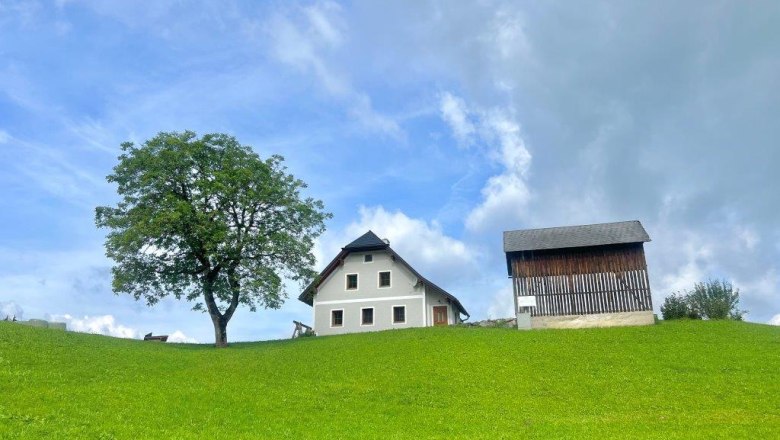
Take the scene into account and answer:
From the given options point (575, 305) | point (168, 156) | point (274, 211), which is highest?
point (168, 156)

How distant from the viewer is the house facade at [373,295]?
48.8 metres

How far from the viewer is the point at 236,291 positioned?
42.8 meters

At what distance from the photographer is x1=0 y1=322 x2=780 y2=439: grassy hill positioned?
61.3ft

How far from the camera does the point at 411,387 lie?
25578mm

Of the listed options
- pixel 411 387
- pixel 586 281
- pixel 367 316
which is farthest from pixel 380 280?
pixel 411 387

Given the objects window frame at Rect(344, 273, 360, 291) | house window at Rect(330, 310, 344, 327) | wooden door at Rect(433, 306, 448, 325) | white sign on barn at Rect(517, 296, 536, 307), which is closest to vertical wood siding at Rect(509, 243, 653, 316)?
white sign on barn at Rect(517, 296, 536, 307)

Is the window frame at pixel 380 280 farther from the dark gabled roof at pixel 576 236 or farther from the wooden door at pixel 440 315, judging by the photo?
the dark gabled roof at pixel 576 236

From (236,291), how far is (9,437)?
89.4 feet

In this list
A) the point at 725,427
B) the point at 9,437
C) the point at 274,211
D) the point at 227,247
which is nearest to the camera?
the point at 9,437

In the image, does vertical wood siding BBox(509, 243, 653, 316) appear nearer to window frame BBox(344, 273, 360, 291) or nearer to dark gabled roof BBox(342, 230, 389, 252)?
dark gabled roof BBox(342, 230, 389, 252)

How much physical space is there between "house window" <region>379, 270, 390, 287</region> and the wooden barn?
10.2 meters

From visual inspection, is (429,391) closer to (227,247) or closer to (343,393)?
(343,393)

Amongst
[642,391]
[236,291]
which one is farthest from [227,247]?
[642,391]

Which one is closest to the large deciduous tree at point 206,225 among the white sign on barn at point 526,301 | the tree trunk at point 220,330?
the tree trunk at point 220,330
